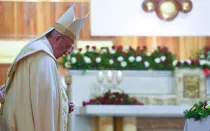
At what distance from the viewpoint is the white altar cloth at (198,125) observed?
386cm

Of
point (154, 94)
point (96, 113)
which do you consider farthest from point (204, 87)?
point (96, 113)

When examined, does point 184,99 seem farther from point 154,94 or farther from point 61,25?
point 61,25

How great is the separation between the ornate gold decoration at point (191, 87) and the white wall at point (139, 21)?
2.15 m

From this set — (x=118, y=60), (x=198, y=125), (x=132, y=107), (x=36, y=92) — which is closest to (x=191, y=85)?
(x=132, y=107)

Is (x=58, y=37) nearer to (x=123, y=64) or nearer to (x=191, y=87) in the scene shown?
(x=123, y=64)

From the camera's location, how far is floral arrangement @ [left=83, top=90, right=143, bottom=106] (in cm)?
699

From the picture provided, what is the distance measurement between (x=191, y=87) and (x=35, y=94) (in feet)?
13.4

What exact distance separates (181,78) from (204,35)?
2.24 meters

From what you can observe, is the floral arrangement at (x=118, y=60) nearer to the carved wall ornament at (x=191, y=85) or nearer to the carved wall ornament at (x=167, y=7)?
the carved wall ornament at (x=191, y=85)

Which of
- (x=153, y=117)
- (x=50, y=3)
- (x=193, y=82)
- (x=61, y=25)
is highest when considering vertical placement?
(x=50, y=3)

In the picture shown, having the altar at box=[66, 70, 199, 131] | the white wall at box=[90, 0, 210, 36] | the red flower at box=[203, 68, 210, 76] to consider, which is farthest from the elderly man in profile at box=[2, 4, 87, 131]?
the white wall at box=[90, 0, 210, 36]

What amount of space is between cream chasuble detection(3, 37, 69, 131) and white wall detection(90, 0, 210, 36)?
5.58 m

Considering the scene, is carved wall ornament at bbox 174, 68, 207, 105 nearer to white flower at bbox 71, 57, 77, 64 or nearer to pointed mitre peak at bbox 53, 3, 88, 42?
white flower at bbox 71, 57, 77, 64

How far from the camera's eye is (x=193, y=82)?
23.9ft
